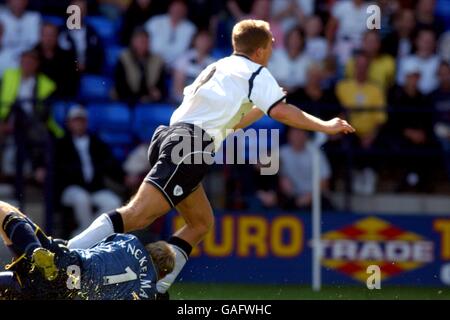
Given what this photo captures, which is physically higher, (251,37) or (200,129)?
(251,37)

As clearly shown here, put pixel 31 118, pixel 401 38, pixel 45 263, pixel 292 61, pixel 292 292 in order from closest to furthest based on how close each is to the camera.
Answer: pixel 45 263 → pixel 292 292 → pixel 31 118 → pixel 292 61 → pixel 401 38

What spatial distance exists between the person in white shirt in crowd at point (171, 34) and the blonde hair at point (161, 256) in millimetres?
6970

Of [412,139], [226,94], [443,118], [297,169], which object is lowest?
[297,169]

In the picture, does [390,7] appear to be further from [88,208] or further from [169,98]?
[88,208]

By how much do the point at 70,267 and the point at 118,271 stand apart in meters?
0.37

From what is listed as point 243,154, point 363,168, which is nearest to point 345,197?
point 363,168

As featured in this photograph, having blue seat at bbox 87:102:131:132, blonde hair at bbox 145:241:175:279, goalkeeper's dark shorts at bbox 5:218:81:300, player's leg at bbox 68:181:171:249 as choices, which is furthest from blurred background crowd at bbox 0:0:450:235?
goalkeeper's dark shorts at bbox 5:218:81:300

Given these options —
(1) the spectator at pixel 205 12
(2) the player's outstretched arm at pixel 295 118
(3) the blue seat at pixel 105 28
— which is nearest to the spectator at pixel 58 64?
(3) the blue seat at pixel 105 28

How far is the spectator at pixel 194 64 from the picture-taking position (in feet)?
48.2

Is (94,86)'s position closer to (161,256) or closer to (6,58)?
(6,58)

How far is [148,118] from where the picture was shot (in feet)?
47.3

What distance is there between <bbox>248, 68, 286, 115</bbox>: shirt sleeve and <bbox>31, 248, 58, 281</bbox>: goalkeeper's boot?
86.0 inches

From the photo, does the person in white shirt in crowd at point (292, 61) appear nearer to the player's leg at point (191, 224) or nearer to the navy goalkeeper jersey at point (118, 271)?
the player's leg at point (191, 224)

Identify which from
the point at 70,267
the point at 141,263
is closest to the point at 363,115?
the point at 141,263
